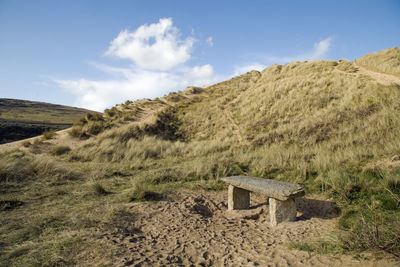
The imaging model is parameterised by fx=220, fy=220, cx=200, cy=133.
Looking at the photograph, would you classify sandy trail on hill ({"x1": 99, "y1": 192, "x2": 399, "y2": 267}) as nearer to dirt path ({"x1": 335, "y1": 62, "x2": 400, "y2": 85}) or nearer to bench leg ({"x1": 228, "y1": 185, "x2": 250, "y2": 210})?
bench leg ({"x1": 228, "y1": 185, "x2": 250, "y2": 210})

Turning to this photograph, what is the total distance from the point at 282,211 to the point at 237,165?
13.9ft

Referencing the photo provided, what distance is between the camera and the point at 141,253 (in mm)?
3285

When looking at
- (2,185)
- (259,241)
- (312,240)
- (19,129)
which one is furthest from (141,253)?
(19,129)

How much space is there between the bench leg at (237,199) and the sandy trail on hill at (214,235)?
0.19m

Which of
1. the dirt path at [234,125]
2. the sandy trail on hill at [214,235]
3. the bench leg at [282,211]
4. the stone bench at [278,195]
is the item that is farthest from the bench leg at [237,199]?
the dirt path at [234,125]

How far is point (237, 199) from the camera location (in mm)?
5465

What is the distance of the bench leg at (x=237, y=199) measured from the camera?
213 inches

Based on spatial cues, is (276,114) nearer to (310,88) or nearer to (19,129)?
(310,88)

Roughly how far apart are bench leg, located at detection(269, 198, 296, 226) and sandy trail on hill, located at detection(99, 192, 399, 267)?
0.13 metres

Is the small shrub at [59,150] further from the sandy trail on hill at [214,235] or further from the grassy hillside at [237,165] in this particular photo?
the sandy trail on hill at [214,235]

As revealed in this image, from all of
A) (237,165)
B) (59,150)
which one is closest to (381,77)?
(237,165)

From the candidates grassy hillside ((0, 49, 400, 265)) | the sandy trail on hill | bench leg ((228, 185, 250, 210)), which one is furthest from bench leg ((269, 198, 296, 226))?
bench leg ((228, 185, 250, 210))

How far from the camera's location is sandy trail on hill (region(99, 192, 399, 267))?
122 inches

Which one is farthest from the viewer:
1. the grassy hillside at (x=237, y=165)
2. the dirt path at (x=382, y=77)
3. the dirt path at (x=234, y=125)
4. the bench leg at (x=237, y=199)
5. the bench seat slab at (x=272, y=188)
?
the dirt path at (x=234, y=125)
